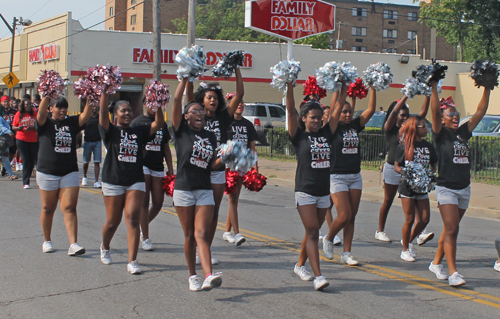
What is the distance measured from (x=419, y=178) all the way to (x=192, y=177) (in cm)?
276

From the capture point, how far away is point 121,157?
19.8ft

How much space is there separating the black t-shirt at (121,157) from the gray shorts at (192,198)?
828 millimetres

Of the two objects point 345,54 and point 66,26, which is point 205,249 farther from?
point 345,54

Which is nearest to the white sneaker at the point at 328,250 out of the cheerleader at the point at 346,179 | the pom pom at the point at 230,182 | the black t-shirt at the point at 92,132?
the cheerleader at the point at 346,179

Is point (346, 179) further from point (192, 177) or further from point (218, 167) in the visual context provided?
point (192, 177)

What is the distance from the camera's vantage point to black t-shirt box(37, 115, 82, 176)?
22.3 ft

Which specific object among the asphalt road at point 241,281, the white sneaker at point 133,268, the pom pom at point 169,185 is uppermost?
the pom pom at point 169,185

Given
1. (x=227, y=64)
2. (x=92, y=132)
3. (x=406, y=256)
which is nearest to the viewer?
(x=227, y=64)

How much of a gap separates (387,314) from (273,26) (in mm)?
18732

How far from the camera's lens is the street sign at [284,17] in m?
22.3

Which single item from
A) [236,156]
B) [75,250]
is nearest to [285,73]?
[236,156]

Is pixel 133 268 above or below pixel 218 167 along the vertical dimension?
below

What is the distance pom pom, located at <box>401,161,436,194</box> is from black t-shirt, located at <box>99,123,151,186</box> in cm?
306

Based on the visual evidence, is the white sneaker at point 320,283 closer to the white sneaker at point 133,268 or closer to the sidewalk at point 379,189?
the white sneaker at point 133,268
